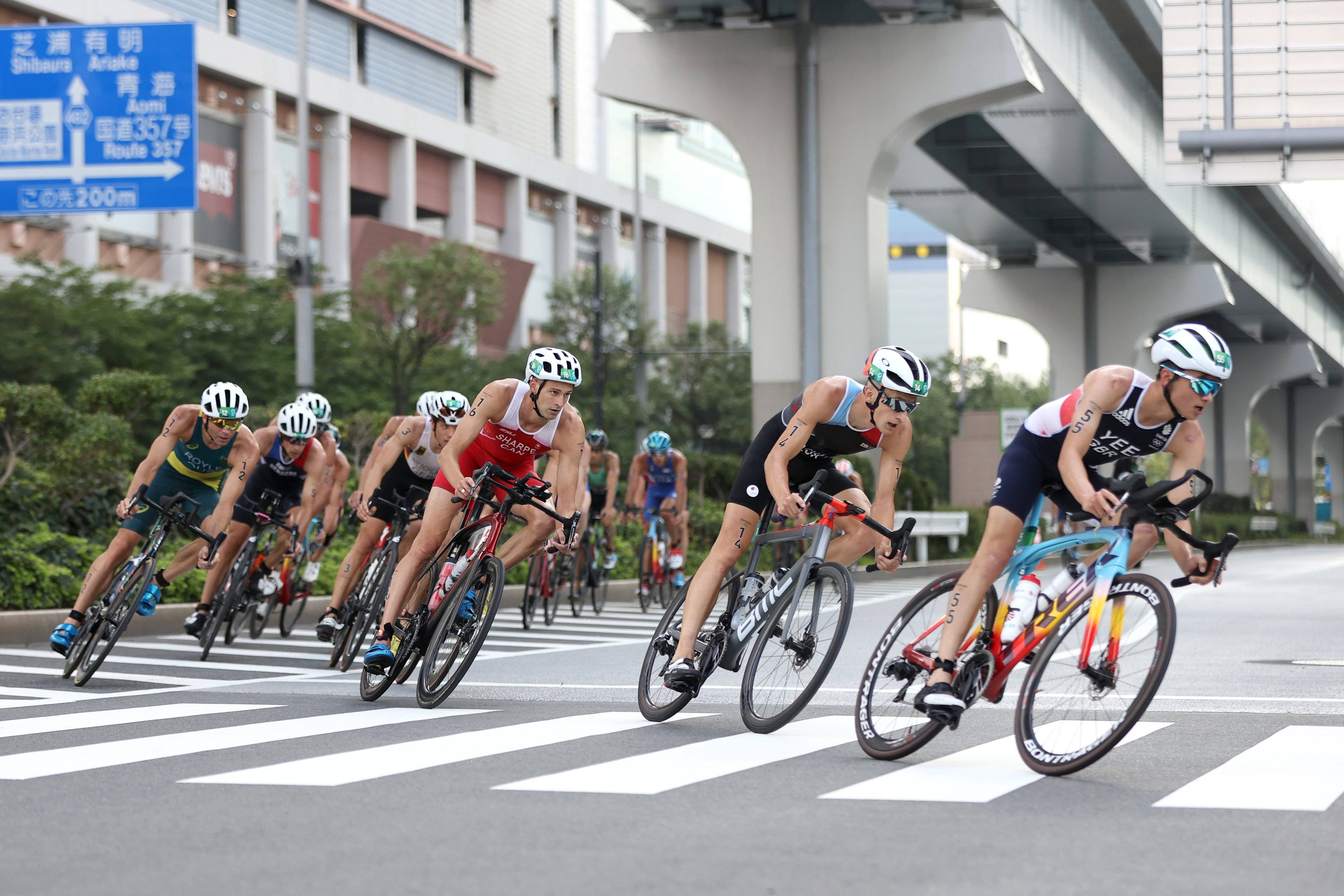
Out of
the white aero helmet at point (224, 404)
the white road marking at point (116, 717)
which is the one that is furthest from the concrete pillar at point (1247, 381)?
the white road marking at point (116, 717)

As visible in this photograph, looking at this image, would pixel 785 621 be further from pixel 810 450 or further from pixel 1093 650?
pixel 1093 650

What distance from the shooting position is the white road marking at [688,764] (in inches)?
269

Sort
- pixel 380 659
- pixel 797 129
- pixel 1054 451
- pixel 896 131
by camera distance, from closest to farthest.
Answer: pixel 1054 451 < pixel 380 659 < pixel 896 131 < pixel 797 129

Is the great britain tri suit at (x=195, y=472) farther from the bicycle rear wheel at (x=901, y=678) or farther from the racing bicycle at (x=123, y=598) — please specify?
the bicycle rear wheel at (x=901, y=678)

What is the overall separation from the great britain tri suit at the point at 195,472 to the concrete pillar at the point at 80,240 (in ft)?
119

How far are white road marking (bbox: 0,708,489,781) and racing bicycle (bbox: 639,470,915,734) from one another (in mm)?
1538

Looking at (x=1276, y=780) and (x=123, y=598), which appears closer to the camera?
(x=1276, y=780)

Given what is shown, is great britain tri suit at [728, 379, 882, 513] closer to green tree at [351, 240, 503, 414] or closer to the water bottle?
the water bottle

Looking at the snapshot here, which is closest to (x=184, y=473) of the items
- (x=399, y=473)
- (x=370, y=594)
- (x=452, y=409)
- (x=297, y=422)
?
(x=297, y=422)

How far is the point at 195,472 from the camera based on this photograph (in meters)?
13.1

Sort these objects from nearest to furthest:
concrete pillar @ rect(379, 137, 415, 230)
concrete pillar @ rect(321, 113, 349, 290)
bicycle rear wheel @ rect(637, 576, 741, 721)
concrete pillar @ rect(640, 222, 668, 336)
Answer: bicycle rear wheel @ rect(637, 576, 741, 721), concrete pillar @ rect(321, 113, 349, 290), concrete pillar @ rect(379, 137, 415, 230), concrete pillar @ rect(640, 222, 668, 336)

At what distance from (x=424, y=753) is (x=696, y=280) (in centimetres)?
8029

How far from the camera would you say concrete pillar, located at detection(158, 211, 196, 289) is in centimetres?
5122

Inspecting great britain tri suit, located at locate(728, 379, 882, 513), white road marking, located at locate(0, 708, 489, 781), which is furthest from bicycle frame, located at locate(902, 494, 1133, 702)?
white road marking, located at locate(0, 708, 489, 781)
